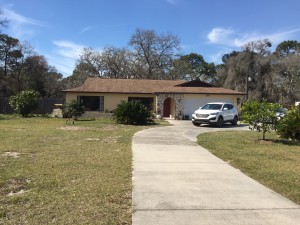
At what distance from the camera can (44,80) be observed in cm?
5431

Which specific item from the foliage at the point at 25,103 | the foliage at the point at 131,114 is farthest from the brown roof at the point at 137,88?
the foliage at the point at 131,114

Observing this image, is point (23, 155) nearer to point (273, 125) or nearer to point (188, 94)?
point (273, 125)

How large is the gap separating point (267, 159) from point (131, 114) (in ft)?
46.8

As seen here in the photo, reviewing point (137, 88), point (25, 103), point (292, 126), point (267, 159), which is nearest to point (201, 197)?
point (267, 159)

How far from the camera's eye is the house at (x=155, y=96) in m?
30.1

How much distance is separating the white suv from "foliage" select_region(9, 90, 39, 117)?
15.0 m

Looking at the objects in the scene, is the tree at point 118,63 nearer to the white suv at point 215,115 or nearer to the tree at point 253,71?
the tree at point 253,71

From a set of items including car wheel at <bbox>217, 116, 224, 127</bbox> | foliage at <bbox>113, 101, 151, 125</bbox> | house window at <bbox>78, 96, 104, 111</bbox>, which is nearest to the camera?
car wheel at <bbox>217, 116, 224, 127</bbox>

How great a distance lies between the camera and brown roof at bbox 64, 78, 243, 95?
30.8 meters

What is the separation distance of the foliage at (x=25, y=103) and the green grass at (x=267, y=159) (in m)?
20.8

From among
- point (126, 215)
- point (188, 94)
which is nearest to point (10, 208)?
point (126, 215)

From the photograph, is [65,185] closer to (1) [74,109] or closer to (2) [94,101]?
(1) [74,109]

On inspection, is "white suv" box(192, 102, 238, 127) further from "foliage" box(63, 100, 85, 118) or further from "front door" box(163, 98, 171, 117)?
"front door" box(163, 98, 171, 117)

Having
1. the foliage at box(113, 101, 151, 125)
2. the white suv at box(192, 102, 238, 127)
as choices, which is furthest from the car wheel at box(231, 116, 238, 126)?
the foliage at box(113, 101, 151, 125)
